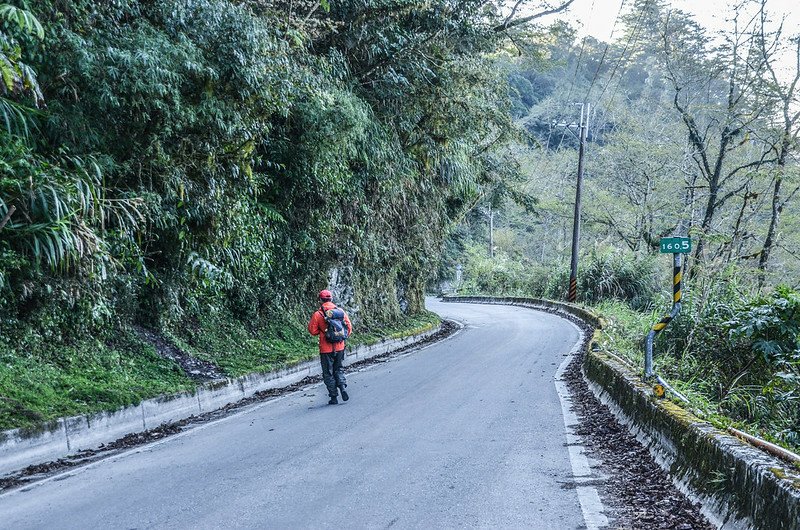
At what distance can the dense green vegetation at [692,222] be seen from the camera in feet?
39.7

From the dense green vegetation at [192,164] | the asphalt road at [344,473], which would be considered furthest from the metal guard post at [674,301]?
the dense green vegetation at [192,164]

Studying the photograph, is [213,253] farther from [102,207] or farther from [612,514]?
[612,514]

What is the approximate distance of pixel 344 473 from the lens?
6.54m

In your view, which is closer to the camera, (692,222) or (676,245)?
(676,245)

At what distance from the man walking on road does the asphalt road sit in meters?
0.32

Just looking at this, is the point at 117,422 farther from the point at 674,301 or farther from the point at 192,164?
the point at 674,301

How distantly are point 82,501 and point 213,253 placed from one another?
6.42m

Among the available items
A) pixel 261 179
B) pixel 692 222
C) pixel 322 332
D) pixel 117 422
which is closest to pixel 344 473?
pixel 117 422

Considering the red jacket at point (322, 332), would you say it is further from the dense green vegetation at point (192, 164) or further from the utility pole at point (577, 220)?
the utility pole at point (577, 220)

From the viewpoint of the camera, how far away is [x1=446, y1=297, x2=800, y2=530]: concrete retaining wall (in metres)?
4.19

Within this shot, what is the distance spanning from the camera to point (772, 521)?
4148 mm

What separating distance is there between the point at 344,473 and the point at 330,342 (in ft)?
14.8

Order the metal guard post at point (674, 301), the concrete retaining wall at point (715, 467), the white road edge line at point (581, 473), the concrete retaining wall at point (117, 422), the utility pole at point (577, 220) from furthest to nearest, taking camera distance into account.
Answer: the utility pole at point (577, 220) → the metal guard post at point (674, 301) → the concrete retaining wall at point (117, 422) → the white road edge line at point (581, 473) → the concrete retaining wall at point (715, 467)

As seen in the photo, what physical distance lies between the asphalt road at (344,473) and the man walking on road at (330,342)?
32 centimetres
